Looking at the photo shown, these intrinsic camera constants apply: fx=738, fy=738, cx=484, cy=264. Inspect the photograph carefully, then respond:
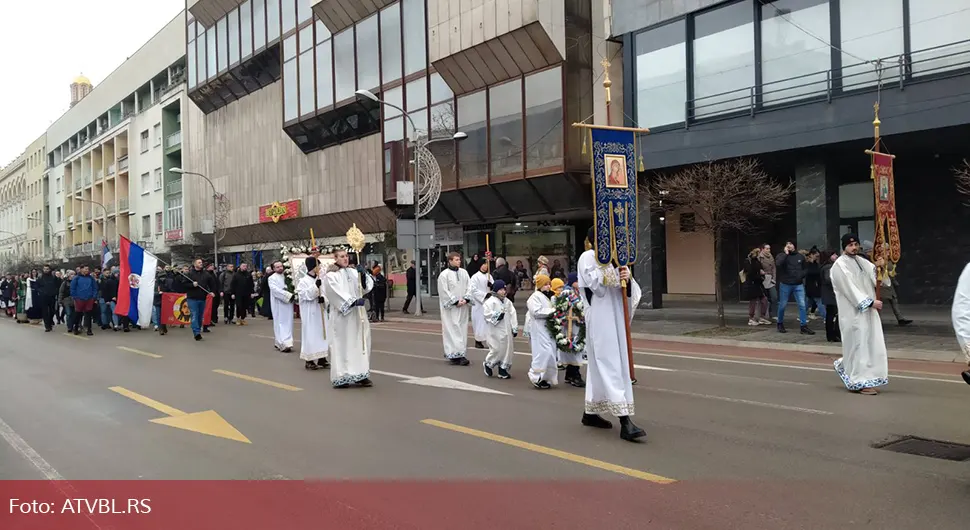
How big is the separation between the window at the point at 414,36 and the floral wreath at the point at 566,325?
2241 centimetres

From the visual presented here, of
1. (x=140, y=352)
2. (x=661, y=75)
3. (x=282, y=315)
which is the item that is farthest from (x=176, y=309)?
Answer: (x=661, y=75)

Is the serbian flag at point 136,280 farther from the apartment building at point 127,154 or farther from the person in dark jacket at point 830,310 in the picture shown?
the apartment building at point 127,154

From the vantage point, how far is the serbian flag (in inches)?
766

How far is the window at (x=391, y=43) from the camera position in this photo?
103 ft

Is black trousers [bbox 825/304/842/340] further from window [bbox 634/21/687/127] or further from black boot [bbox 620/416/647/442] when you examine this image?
window [bbox 634/21/687/127]

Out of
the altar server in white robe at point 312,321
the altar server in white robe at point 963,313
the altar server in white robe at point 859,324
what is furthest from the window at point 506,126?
the altar server in white robe at point 963,313

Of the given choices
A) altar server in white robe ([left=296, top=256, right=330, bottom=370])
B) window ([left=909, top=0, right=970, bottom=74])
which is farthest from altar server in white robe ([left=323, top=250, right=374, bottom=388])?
window ([left=909, top=0, right=970, bottom=74])

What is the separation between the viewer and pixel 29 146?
9806 centimetres

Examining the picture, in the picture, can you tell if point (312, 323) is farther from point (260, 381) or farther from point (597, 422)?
point (597, 422)

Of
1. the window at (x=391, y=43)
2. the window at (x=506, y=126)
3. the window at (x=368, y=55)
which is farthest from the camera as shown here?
the window at (x=368, y=55)

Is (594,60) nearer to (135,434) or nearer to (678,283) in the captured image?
(678,283)

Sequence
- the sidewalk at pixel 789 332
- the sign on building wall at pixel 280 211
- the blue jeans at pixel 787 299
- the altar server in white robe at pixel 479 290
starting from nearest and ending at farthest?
1. the sidewalk at pixel 789 332
2. the altar server in white robe at pixel 479 290
3. the blue jeans at pixel 787 299
4. the sign on building wall at pixel 280 211

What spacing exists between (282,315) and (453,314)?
4.72 metres

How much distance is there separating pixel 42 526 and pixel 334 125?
112 ft
